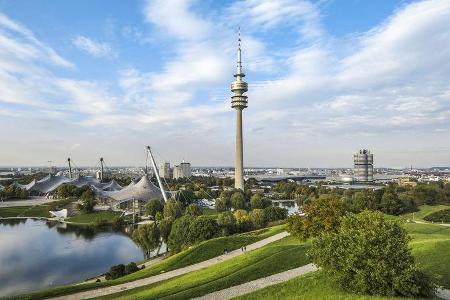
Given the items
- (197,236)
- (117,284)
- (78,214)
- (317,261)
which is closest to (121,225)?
(78,214)

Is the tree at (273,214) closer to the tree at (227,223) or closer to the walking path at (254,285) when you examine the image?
the tree at (227,223)

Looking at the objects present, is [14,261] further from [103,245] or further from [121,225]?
[121,225]

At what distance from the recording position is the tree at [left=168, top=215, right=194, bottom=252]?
1720 inches

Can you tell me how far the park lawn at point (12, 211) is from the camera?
8812 cm

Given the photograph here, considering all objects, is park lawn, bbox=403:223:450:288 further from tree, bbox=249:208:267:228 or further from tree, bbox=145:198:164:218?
tree, bbox=145:198:164:218

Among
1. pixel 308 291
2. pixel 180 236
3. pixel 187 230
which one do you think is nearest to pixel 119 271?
pixel 180 236

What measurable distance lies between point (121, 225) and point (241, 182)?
51666mm

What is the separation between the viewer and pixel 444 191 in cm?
9019

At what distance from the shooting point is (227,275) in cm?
2575

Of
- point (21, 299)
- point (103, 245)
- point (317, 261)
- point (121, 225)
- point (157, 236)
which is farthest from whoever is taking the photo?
point (121, 225)

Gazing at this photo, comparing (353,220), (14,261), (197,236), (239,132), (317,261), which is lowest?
(14,261)

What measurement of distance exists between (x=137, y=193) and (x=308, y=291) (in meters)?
83.0

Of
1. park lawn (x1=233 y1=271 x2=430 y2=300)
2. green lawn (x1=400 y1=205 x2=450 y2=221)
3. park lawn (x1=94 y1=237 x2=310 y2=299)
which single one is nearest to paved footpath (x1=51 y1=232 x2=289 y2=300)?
park lawn (x1=94 y1=237 x2=310 y2=299)

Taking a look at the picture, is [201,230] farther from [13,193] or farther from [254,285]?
[13,193]
